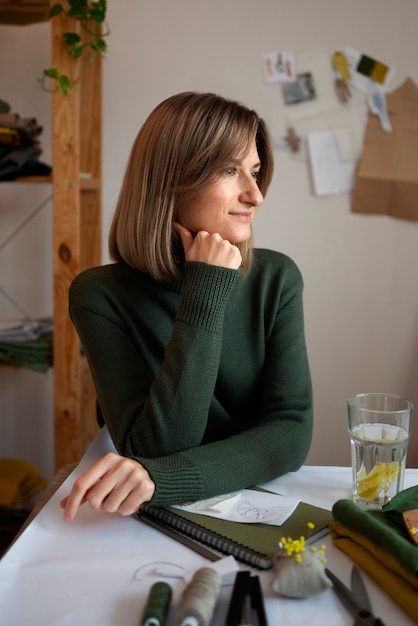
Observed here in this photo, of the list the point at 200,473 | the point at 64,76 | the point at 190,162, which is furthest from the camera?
the point at 64,76

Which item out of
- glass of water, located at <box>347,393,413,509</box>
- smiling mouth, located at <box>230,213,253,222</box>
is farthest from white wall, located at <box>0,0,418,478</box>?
glass of water, located at <box>347,393,413,509</box>

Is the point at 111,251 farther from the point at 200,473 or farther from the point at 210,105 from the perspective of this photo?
the point at 200,473

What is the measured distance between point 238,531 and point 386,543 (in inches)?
7.6

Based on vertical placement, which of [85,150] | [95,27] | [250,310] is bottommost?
[250,310]

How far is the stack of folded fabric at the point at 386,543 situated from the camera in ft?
2.42

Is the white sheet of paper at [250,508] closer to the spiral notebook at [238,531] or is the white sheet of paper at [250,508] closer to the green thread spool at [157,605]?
the spiral notebook at [238,531]

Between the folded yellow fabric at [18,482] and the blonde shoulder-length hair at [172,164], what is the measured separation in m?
1.20

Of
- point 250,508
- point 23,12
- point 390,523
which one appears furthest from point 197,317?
point 23,12

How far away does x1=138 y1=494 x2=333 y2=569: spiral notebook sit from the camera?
2.75 feet

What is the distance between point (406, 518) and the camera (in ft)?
2.75

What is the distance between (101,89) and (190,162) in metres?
1.22

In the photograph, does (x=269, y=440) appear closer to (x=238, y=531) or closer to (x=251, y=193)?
(x=238, y=531)

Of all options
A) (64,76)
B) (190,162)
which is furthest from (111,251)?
(64,76)

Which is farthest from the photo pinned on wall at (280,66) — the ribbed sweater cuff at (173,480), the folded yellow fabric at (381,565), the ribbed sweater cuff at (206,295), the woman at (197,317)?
the folded yellow fabric at (381,565)
